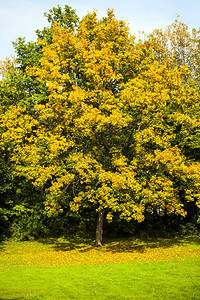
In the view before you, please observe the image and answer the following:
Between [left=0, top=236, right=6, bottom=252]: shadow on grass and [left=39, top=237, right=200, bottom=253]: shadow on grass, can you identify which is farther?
[left=0, top=236, right=6, bottom=252]: shadow on grass

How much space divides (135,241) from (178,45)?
938 inches

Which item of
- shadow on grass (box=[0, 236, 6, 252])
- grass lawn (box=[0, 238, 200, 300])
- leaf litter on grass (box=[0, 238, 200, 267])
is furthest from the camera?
shadow on grass (box=[0, 236, 6, 252])

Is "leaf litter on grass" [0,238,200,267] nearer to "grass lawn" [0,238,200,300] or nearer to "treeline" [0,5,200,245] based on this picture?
"grass lawn" [0,238,200,300]

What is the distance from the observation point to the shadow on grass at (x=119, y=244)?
23547 millimetres

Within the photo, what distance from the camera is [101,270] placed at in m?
16.3

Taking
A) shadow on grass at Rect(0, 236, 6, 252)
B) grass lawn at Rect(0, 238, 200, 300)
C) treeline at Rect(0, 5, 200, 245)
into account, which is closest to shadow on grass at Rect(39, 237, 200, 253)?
grass lawn at Rect(0, 238, 200, 300)

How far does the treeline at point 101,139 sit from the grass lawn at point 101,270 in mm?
2530

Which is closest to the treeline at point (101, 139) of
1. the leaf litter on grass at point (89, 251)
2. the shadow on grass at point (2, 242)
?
the shadow on grass at point (2, 242)

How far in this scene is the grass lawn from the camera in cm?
1173

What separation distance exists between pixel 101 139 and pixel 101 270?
10.6 m

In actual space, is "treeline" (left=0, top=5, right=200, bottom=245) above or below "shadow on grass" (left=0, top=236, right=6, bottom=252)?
above

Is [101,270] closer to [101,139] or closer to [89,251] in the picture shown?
[89,251]

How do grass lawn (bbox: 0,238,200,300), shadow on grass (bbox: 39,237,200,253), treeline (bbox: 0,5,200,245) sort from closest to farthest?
1. grass lawn (bbox: 0,238,200,300)
2. treeline (bbox: 0,5,200,245)
3. shadow on grass (bbox: 39,237,200,253)

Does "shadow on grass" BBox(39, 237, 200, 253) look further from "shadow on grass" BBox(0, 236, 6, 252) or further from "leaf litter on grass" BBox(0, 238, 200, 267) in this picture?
"shadow on grass" BBox(0, 236, 6, 252)
